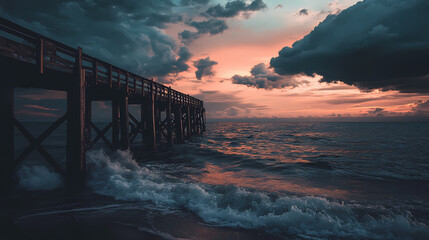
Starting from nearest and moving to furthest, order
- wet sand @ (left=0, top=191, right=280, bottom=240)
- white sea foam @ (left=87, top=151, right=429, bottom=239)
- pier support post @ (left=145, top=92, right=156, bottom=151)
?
wet sand @ (left=0, top=191, right=280, bottom=240) < white sea foam @ (left=87, top=151, right=429, bottom=239) < pier support post @ (left=145, top=92, right=156, bottom=151)

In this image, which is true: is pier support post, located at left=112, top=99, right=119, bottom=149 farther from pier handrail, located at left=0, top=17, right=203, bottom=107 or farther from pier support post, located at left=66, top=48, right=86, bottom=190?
pier support post, located at left=66, top=48, right=86, bottom=190

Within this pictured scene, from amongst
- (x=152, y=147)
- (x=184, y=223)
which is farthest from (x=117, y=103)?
(x=184, y=223)

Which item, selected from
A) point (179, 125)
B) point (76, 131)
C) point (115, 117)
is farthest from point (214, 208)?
point (179, 125)

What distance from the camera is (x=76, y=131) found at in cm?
610

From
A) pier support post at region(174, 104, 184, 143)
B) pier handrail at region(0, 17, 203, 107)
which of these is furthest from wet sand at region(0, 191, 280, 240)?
pier support post at region(174, 104, 184, 143)

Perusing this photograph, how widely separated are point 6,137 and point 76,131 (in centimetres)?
157

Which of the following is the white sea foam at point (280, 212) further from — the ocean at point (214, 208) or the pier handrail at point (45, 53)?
the pier handrail at point (45, 53)

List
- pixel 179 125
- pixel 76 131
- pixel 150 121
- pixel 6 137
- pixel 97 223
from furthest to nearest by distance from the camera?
pixel 179 125 → pixel 150 121 → pixel 76 131 → pixel 6 137 → pixel 97 223

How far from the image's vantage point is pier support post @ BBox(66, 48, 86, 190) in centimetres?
609

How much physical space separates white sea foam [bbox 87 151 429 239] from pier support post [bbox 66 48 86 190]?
66 centimetres

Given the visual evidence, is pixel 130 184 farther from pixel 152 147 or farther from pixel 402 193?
pixel 402 193

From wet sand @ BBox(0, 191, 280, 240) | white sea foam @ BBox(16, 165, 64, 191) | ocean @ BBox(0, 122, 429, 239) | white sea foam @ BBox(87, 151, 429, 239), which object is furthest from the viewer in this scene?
white sea foam @ BBox(16, 165, 64, 191)

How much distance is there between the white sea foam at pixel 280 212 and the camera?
400 centimetres

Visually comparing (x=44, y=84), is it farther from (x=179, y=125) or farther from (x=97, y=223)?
(x=179, y=125)
